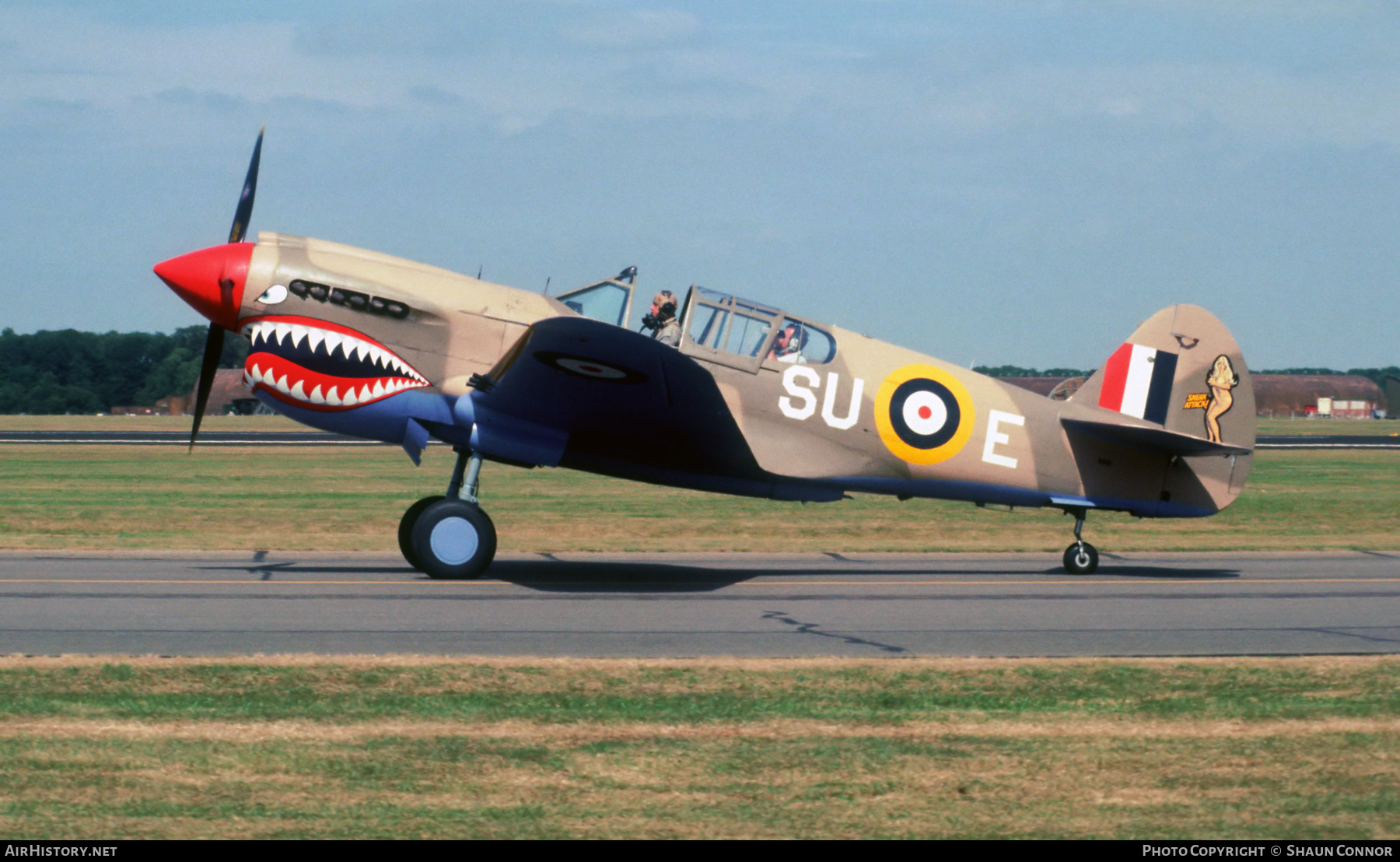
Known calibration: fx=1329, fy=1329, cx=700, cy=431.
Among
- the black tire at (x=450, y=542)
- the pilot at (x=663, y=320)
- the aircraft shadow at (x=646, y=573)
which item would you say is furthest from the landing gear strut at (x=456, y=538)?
the pilot at (x=663, y=320)

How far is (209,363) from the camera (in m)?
13.5

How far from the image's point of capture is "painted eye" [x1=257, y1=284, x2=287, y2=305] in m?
12.4

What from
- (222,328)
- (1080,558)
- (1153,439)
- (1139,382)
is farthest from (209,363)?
(1139,382)

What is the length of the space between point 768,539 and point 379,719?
12.4 meters

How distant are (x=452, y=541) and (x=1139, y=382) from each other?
7.56m

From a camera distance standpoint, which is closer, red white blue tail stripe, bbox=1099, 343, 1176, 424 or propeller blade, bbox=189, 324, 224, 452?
propeller blade, bbox=189, 324, 224, 452

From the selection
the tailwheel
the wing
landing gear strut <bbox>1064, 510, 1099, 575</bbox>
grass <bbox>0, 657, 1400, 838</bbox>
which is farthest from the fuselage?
grass <bbox>0, 657, 1400, 838</bbox>

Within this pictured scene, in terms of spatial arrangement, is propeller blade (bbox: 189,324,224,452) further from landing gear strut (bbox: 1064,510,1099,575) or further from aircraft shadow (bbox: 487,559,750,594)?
landing gear strut (bbox: 1064,510,1099,575)

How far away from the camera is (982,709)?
7.18 m

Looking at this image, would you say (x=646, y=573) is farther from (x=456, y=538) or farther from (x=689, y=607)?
(x=689, y=607)

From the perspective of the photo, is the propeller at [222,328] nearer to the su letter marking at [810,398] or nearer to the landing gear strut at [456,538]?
the landing gear strut at [456,538]

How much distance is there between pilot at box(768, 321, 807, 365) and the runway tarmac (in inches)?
88.9
